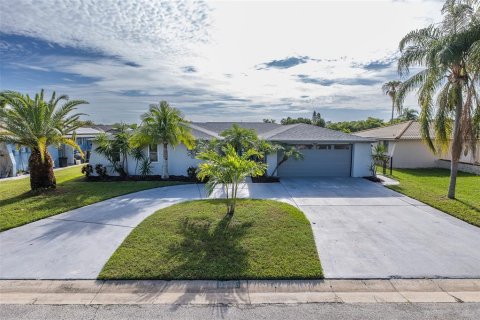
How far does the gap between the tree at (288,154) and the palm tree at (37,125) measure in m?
11.0

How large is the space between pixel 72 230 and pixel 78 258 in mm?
2058

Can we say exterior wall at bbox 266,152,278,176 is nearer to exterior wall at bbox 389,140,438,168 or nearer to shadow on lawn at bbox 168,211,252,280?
shadow on lawn at bbox 168,211,252,280

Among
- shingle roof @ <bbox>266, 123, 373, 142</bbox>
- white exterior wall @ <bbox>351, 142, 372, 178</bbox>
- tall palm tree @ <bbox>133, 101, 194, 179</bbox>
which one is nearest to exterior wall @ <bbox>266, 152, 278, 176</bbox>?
shingle roof @ <bbox>266, 123, 373, 142</bbox>

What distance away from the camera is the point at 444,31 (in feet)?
37.7

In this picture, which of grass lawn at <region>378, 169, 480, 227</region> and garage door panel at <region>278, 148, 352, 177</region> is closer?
grass lawn at <region>378, 169, 480, 227</region>

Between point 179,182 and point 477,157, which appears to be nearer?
point 179,182

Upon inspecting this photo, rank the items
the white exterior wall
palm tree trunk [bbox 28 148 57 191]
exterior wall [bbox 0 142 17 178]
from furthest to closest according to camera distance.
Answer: exterior wall [bbox 0 142 17 178]
the white exterior wall
palm tree trunk [bbox 28 148 57 191]

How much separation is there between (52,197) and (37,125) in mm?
3325

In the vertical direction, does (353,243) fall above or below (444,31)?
below

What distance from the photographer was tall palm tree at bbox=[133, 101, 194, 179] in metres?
15.2

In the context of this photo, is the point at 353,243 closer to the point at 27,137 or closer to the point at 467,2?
the point at 467,2

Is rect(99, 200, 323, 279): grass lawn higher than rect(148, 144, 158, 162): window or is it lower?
lower

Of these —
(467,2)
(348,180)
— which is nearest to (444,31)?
(467,2)

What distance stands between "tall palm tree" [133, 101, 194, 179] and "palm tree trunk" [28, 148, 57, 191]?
4.28m
